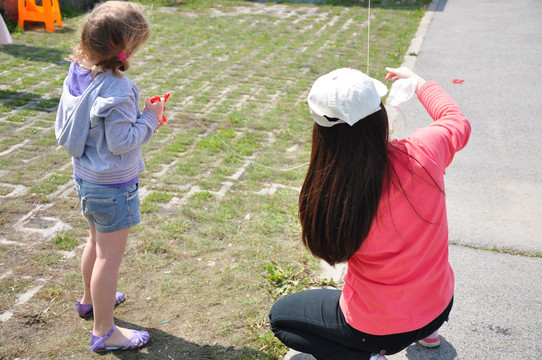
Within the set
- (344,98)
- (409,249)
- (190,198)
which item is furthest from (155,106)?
(190,198)

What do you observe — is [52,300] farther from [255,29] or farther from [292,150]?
[255,29]

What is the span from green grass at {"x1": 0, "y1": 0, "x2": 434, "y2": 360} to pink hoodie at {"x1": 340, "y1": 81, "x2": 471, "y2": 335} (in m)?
0.82

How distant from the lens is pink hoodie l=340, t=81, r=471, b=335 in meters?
2.05

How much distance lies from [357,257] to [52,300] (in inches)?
73.5

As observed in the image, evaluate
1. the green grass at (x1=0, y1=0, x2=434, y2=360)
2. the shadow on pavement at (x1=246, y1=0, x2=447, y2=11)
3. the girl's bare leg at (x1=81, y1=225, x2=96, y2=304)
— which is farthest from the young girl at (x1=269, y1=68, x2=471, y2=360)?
the shadow on pavement at (x1=246, y1=0, x2=447, y2=11)

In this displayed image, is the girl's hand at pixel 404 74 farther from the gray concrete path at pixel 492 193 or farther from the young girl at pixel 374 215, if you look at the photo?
the gray concrete path at pixel 492 193

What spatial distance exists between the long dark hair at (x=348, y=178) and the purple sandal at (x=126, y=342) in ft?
4.09

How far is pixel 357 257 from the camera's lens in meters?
2.18

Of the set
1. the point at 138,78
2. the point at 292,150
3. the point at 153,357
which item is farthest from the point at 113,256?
the point at 138,78

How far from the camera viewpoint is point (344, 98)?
1906 millimetres

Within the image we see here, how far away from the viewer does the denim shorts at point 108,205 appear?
2557 millimetres

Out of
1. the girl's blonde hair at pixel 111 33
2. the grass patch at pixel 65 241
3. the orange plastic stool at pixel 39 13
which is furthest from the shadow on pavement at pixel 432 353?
the orange plastic stool at pixel 39 13

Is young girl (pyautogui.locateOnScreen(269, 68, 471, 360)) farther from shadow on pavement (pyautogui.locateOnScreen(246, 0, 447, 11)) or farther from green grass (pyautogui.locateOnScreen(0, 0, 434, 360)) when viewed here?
shadow on pavement (pyautogui.locateOnScreen(246, 0, 447, 11))

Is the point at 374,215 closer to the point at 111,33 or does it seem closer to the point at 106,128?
the point at 106,128
